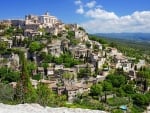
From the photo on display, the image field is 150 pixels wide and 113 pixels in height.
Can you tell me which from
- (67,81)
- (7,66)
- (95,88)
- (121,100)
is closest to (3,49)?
(7,66)

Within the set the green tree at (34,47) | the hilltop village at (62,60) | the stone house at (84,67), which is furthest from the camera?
the green tree at (34,47)

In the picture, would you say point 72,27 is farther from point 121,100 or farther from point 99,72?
point 121,100

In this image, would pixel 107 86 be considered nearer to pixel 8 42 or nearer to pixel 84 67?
pixel 84 67

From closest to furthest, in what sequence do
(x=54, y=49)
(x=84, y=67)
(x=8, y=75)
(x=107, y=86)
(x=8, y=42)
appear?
(x=107, y=86) < (x=8, y=75) < (x=84, y=67) < (x=54, y=49) < (x=8, y=42)

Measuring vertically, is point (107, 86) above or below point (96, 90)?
above

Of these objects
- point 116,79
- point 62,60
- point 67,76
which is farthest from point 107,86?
point 62,60

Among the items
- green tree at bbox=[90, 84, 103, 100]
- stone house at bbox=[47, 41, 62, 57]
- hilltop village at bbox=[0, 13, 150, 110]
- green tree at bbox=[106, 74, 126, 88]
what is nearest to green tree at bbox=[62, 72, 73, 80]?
hilltop village at bbox=[0, 13, 150, 110]

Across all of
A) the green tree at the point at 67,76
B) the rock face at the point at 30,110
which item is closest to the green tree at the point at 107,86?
the green tree at the point at 67,76

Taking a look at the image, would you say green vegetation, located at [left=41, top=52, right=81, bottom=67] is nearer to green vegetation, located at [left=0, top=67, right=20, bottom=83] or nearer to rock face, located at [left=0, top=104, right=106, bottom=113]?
green vegetation, located at [left=0, top=67, right=20, bottom=83]

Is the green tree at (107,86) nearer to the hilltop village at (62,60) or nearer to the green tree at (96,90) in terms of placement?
the hilltop village at (62,60)
